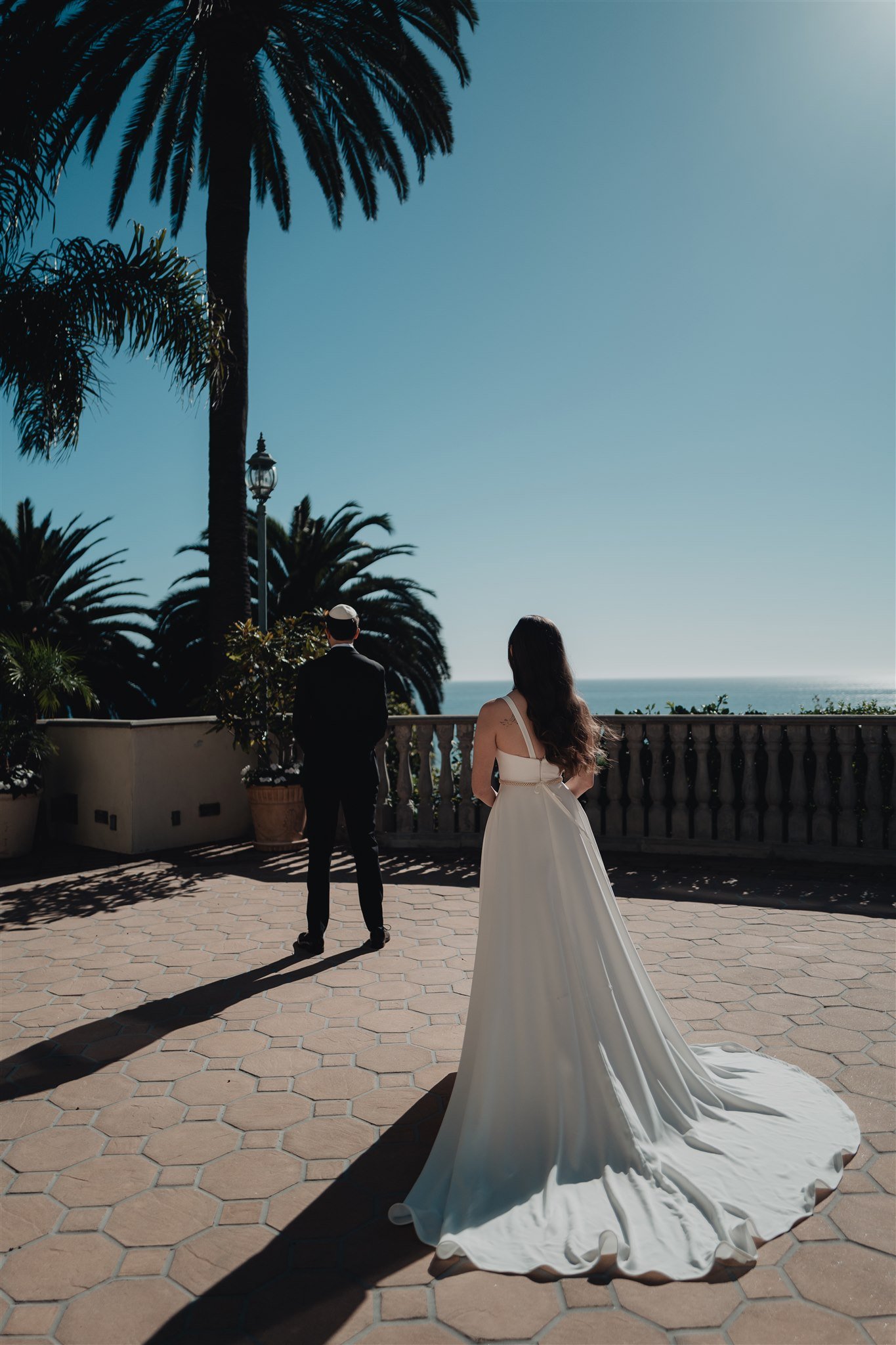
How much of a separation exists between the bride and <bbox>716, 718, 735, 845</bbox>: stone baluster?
4.60 metres

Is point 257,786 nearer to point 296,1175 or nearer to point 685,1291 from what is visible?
point 296,1175

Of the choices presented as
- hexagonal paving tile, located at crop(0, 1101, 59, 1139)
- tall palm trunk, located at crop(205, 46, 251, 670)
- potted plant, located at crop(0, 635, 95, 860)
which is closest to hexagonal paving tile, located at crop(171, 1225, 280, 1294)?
hexagonal paving tile, located at crop(0, 1101, 59, 1139)

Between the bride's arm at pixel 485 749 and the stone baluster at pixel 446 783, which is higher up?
the bride's arm at pixel 485 749

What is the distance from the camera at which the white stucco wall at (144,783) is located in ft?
30.8

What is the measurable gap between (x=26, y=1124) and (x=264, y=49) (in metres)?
13.9

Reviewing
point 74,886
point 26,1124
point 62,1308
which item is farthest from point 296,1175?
point 74,886

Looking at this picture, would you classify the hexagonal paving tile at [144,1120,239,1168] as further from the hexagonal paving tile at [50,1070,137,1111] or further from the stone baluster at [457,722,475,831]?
the stone baluster at [457,722,475,831]

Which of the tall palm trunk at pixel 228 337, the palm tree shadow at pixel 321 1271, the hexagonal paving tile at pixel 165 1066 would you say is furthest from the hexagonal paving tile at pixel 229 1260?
the tall palm trunk at pixel 228 337

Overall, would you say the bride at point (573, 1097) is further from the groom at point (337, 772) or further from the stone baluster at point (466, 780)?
the stone baluster at point (466, 780)

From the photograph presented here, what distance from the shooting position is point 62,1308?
241cm

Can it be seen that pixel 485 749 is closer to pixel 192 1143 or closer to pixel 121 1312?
pixel 192 1143

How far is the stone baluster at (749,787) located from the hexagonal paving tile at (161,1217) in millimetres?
6236

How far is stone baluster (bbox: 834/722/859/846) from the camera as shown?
7.60 meters

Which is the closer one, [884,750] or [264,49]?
[884,750]
